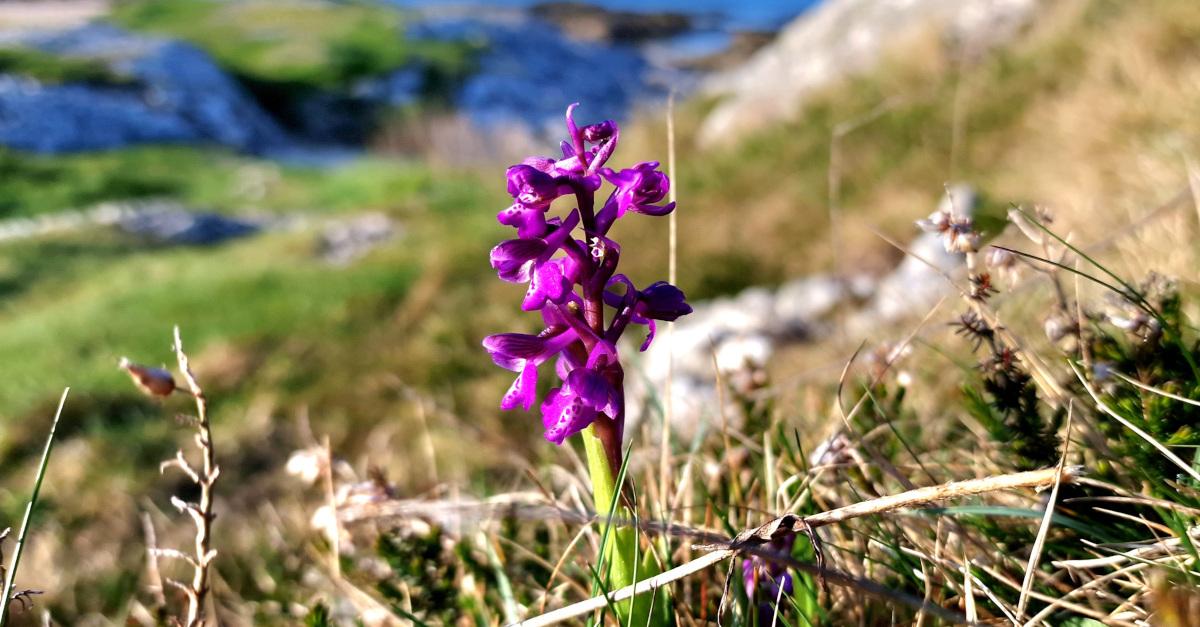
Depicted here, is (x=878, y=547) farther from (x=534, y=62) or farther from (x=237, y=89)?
(x=534, y=62)

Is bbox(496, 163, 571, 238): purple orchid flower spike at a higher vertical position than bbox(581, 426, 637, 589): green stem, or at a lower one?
higher

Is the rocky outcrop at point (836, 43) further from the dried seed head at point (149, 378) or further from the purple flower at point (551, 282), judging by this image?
the dried seed head at point (149, 378)

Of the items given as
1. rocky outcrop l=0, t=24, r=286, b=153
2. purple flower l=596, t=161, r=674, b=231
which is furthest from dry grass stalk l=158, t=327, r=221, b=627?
rocky outcrop l=0, t=24, r=286, b=153

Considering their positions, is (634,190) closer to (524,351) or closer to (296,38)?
(524,351)

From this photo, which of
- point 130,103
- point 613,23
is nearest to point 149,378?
point 130,103

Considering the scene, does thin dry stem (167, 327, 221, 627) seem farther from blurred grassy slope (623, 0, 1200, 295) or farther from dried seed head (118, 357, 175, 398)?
blurred grassy slope (623, 0, 1200, 295)

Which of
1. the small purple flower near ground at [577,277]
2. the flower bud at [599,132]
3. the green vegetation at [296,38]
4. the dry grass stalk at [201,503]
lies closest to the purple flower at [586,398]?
the small purple flower near ground at [577,277]
